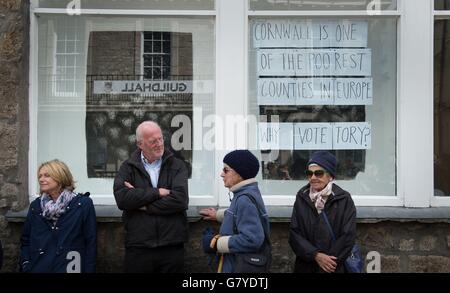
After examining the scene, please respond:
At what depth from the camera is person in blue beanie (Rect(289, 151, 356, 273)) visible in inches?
163

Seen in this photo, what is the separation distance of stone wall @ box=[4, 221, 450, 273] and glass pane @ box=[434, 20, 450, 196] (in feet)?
1.69

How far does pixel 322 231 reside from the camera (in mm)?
4188

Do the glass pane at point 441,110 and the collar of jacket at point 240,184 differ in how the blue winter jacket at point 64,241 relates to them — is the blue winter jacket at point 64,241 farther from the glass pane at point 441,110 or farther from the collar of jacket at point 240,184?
the glass pane at point 441,110

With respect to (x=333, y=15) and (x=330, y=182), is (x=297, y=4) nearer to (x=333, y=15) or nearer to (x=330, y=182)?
(x=333, y=15)

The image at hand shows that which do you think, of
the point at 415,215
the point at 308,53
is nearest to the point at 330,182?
the point at 415,215

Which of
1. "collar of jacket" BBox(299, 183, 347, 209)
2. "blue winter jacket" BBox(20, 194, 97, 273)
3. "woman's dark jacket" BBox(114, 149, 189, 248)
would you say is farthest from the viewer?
"blue winter jacket" BBox(20, 194, 97, 273)

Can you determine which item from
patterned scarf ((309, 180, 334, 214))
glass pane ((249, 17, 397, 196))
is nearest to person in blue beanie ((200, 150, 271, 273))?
patterned scarf ((309, 180, 334, 214))

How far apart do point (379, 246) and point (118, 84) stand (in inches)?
115

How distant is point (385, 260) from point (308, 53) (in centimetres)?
209

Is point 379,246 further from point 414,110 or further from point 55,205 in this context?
point 55,205

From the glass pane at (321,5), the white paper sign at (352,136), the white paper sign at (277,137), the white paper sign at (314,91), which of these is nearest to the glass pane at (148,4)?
the glass pane at (321,5)

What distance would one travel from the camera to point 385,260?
5.43 m

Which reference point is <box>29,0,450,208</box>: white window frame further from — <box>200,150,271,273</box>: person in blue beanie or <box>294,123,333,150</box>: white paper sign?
<box>200,150,271,273</box>: person in blue beanie

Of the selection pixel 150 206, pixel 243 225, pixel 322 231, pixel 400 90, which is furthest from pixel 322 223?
pixel 400 90
